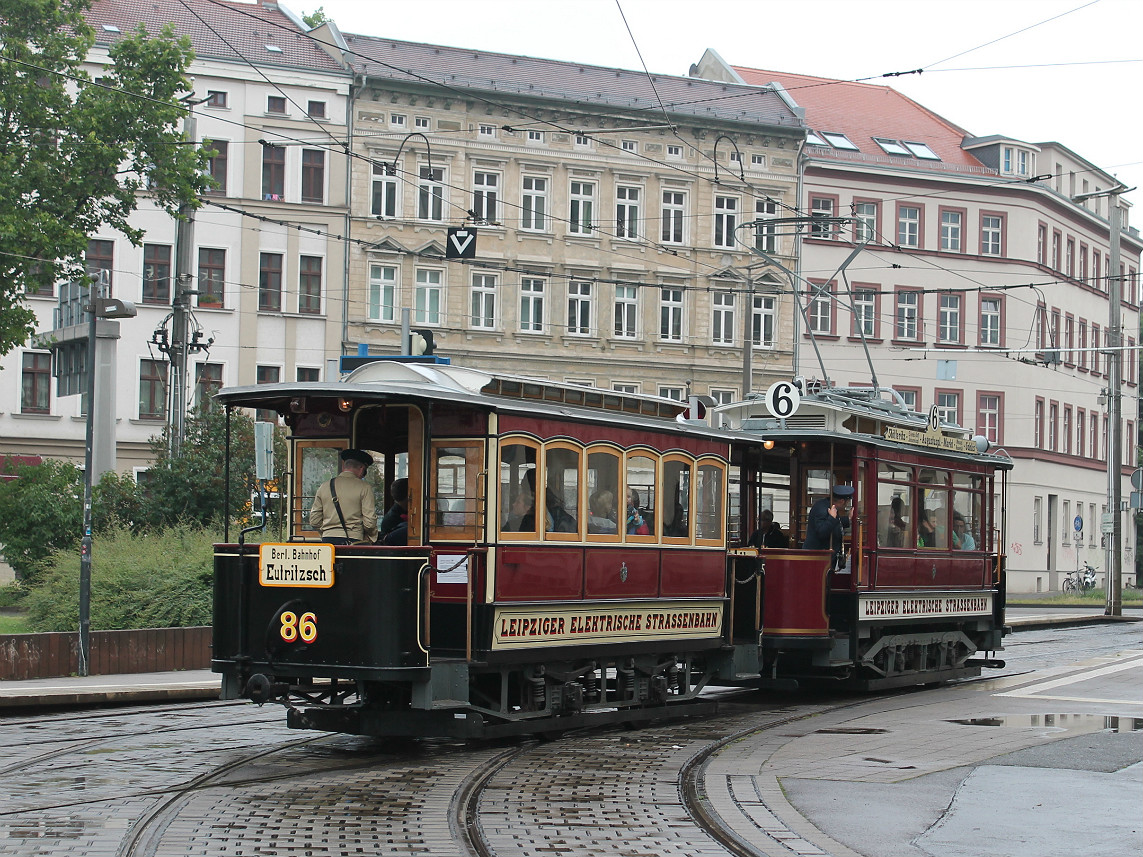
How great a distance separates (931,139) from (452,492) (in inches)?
1933

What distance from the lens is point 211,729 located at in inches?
568

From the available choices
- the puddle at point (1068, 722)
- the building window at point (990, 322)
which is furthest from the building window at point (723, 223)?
the puddle at point (1068, 722)

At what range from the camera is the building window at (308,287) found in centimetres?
4638

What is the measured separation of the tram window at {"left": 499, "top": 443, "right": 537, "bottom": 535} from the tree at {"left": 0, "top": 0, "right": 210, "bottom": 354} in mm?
17112

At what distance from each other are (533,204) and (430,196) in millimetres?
3240

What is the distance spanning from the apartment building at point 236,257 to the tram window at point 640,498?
31.2 meters

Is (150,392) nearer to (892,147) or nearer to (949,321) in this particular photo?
(892,147)

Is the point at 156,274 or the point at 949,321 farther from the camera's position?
the point at 949,321

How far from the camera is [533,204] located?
159 ft

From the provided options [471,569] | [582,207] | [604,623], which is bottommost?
[604,623]

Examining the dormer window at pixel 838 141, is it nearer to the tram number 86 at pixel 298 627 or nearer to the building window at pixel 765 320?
the building window at pixel 765 320

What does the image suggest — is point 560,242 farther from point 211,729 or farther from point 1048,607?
point 211,729

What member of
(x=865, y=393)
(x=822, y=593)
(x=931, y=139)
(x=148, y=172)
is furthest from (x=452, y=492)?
(x=931, y=139)

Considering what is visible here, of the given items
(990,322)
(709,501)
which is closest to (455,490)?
(709,501)
